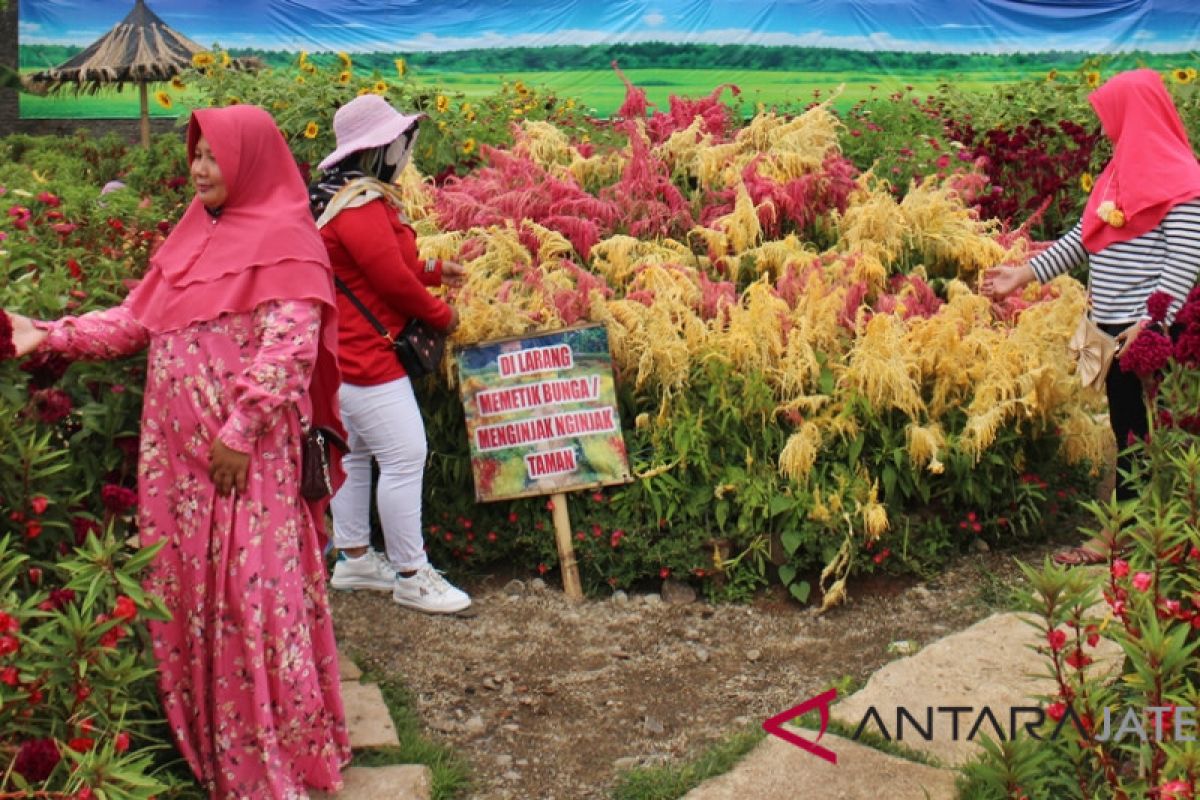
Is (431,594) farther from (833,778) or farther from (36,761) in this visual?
(36,761)

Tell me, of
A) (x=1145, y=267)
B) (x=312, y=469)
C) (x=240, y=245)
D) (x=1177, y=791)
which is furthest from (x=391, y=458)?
(x=1177, y=791)

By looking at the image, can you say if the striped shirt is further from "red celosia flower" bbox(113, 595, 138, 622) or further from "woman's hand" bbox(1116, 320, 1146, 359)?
"red celosia flower" bbox(113, 595, 138, 622)

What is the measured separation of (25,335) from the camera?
317cm

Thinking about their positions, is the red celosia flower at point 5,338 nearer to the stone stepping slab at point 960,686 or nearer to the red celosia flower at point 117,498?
the red celosia flower at point 117,498

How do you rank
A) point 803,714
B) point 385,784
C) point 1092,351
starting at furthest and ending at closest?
point 1092,351
point 803,714
point 385,784

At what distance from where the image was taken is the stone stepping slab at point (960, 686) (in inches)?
148

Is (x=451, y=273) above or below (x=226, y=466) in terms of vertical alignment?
above

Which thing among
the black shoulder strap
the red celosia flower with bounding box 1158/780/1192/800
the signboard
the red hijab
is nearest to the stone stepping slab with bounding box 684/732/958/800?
the red celosia flower with bounding box 1158/780/1192/800

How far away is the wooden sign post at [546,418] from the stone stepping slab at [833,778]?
5.01 feet

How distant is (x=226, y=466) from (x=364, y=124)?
1629mm

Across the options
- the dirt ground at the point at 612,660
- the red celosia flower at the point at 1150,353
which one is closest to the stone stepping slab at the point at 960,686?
the dirt ground at the point at 612,660

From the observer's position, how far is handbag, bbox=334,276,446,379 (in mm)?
4613

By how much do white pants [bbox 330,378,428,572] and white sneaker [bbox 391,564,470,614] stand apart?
0.14 feet

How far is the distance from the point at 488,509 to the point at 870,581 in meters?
1.45
